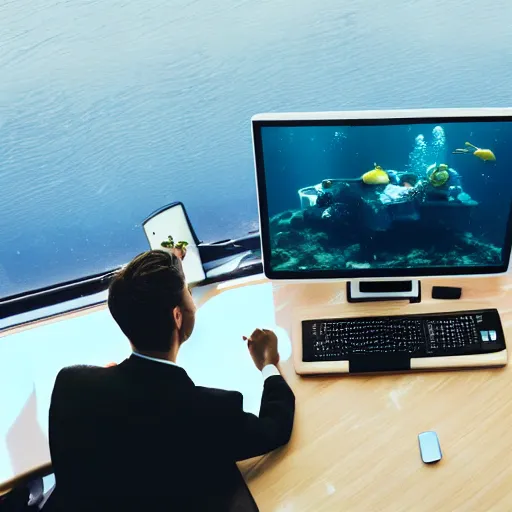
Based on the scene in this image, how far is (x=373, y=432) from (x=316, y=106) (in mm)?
1040

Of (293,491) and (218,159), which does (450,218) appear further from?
(218,159)

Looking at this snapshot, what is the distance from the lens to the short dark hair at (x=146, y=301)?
1351 millimetres

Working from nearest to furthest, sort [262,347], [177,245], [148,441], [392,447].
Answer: [148,441]
[392,447]
[262,347]
[177,245]

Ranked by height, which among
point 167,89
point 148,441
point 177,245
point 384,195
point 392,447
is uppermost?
point 167,89

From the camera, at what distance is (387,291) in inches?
64.4

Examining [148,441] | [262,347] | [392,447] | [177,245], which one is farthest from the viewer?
[177,245]

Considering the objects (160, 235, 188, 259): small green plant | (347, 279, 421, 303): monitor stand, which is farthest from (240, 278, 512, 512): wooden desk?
(160, 235, 188, 259): small green plant

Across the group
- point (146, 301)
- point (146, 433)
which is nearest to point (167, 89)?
point (146, 301)

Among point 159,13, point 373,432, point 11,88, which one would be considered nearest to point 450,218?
point 373,432

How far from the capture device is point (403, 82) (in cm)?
196

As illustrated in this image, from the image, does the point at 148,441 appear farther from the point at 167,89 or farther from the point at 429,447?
the point at 167,89

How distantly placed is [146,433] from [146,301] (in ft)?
0.91

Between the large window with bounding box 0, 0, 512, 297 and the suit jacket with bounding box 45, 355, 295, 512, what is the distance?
Answer: 30.7 inches

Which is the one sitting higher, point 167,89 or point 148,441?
point 167,89
